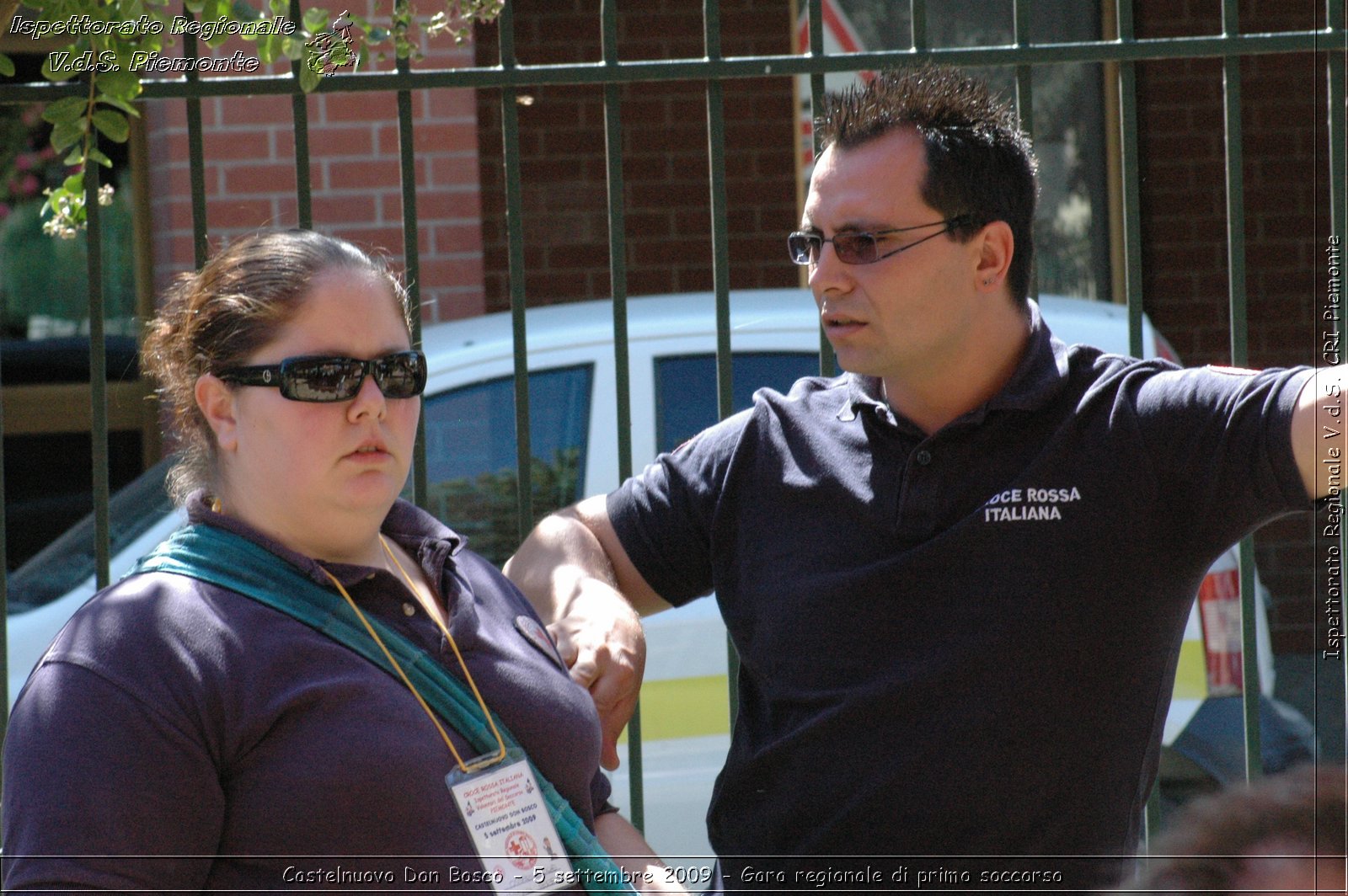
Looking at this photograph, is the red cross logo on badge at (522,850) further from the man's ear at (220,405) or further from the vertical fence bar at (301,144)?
the vertical fence bar at (301,144)

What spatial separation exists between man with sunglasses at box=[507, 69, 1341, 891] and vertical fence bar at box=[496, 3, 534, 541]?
0.71ft

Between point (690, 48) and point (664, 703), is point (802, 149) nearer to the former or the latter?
point (690, 48)

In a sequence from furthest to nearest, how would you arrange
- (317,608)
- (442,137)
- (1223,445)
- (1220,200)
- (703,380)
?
(1220,200) < (442,137) < (703,380) < (1223,445) < (317,608)

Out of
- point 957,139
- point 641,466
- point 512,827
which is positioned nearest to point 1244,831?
point 512,827

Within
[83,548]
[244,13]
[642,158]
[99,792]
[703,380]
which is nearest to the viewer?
[99,792]

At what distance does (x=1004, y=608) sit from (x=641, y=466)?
1.68 m

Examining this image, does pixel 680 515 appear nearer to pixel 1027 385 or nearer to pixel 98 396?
pixel 1027 385

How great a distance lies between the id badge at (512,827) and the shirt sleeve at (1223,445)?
105 cm

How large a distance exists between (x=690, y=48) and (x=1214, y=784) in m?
3.51

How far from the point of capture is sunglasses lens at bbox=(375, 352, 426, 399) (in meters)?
2.04

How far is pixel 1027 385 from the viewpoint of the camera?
2.36 m

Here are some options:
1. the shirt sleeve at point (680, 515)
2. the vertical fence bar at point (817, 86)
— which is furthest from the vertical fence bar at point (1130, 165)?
the shirt sleeve at point (680, 515)

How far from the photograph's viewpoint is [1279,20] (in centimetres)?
613

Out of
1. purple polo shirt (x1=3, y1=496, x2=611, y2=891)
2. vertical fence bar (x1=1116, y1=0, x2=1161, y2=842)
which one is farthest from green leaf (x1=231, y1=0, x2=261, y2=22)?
vertical fence bar (x1=1116, y1=0, x2=1161, y2=842)
